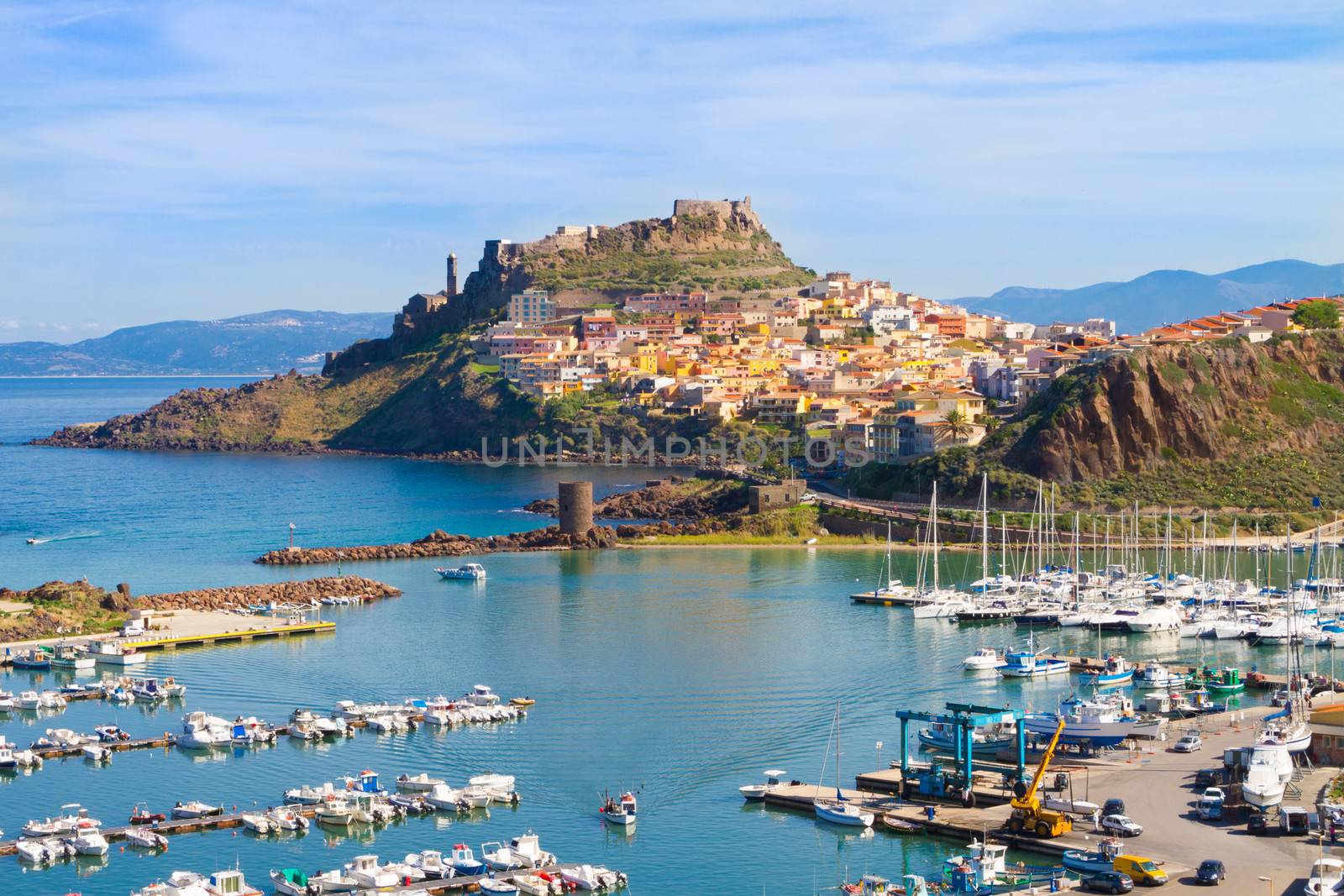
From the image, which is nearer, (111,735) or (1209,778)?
(1209,778)

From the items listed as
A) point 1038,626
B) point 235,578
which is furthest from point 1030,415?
point 235,578

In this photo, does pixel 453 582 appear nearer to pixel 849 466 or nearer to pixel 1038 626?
pixel 1038 626

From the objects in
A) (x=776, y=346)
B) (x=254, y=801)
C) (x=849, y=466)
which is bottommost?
(x=254, y=801)

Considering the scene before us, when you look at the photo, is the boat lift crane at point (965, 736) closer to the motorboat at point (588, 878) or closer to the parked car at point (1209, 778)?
the parked car at point (1209, 778)

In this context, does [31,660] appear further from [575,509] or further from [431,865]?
[575,509]

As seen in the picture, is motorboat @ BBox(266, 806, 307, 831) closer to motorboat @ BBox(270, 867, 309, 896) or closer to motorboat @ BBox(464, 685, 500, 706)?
motorboat @ BBox(270, 867, 309, 896)

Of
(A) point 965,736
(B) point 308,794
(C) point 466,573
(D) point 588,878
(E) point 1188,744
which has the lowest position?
(D) point 588,878

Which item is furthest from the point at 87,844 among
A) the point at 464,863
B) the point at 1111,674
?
the point at 1111,674

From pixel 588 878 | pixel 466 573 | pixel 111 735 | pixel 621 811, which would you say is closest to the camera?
pixel 588 878
